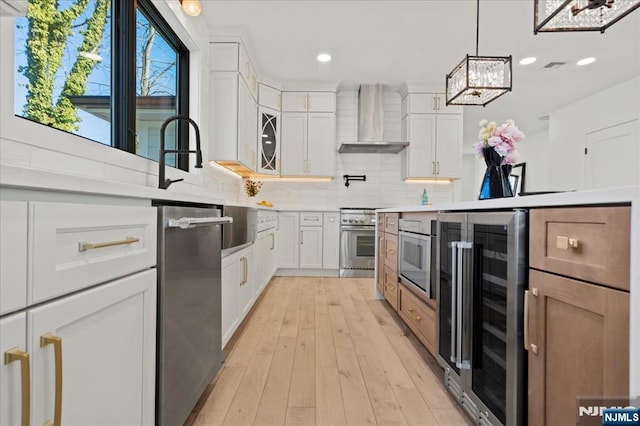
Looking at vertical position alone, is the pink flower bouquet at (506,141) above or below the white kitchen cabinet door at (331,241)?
above

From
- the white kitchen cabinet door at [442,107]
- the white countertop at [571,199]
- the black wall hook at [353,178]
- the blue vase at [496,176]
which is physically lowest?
the white countertop at [571,199]

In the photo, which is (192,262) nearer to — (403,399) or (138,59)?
(403,399)

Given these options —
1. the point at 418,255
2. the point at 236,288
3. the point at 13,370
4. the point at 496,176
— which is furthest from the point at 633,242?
the point at 236,288

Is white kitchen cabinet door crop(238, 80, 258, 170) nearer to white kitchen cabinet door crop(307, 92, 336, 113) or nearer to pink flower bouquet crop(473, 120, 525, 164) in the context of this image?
white kitchen cabinet door crop(307, 92, 336, 113)

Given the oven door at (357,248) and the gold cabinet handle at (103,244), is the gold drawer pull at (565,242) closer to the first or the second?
the gold cabinet handle at (103,244)

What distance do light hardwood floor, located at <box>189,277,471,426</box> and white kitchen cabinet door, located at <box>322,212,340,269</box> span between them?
167 centimetres

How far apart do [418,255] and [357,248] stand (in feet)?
8.01

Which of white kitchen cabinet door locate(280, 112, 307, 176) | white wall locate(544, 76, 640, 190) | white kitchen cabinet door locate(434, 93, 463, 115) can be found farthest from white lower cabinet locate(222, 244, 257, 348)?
white wall locate(544, 76, 640, 190)

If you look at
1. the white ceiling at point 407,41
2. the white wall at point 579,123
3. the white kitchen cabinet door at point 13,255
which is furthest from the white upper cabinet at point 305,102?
the white kitchen cabinet door at point 13,255

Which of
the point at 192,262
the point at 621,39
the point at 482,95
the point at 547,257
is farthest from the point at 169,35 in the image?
the point at 621,39

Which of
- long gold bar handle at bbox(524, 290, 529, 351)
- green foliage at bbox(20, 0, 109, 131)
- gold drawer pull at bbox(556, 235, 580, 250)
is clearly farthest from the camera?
green foliage at bbox(20, 0, 109, 131)

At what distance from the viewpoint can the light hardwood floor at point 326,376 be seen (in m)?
1.38

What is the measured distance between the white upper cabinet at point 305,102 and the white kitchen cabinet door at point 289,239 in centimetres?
156

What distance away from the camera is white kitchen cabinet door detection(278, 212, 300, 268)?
4535 mm
